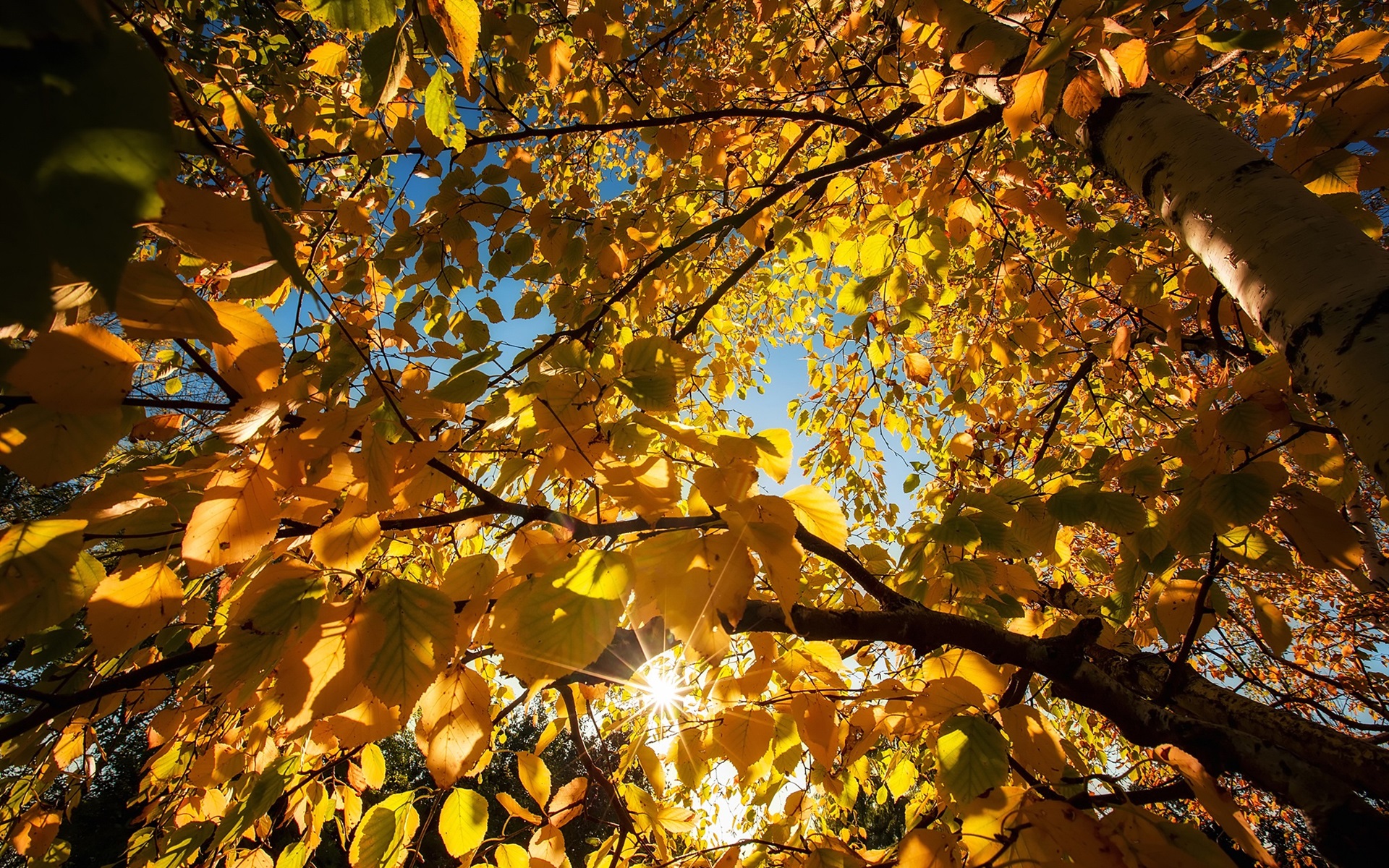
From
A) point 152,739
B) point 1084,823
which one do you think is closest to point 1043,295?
point 1084,823

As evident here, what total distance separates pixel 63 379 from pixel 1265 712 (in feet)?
6.27

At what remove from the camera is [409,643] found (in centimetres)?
63

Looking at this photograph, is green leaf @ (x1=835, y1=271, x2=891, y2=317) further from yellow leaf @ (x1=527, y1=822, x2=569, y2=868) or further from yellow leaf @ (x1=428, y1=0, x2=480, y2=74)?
yellow leaf @ (x1=527, y1=822, x2=569, y2=868)

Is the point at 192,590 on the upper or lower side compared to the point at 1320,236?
lower

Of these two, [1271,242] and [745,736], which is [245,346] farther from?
[1271,242]

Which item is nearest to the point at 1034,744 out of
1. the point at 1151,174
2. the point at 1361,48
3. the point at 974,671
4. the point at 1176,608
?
the point at 974,671

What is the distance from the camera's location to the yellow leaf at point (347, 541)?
2.20 ft

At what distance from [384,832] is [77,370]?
109 centimetres

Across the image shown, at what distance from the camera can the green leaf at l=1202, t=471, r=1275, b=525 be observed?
0.83 m

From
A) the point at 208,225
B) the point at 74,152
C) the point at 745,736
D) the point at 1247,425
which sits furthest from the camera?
the point at 745,736

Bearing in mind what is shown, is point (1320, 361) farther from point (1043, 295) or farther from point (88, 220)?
point (1043, 295)

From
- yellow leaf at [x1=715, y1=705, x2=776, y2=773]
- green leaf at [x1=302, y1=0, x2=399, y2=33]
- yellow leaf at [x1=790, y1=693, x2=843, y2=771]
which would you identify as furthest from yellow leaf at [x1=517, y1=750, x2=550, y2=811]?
green leaf at [x1=302, y1=0, x2=399, y2=33]

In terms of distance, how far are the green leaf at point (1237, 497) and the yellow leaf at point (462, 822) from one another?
4.63 feet

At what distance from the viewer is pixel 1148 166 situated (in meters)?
1.14
